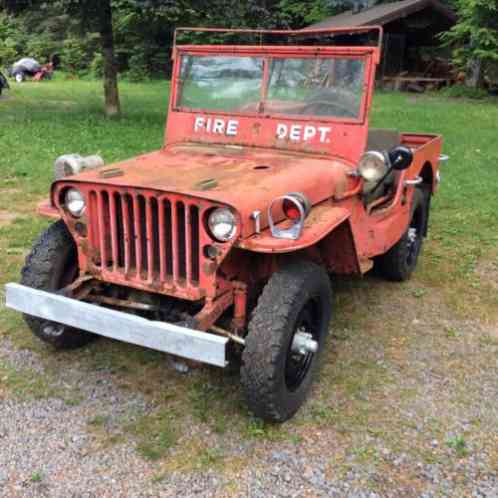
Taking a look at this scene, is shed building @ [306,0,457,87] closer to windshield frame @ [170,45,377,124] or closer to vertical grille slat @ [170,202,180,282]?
windshield frame @ [170,45,377,124]

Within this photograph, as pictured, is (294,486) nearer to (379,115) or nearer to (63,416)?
(63,416)

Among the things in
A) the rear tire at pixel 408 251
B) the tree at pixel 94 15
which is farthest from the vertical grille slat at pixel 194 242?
the tree at pixel 94 15

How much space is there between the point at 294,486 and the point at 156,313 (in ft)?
4.22

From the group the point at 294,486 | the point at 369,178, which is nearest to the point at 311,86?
the point at 369,178

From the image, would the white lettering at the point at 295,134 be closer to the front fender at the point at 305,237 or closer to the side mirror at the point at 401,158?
the side mirror at the point at 401,158

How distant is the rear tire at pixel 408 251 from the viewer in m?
5.12

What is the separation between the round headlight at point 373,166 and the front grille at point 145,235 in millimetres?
1311

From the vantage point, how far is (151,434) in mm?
3240

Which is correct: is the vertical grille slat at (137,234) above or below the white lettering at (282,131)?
below

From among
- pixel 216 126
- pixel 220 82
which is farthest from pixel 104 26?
pixel 216 126

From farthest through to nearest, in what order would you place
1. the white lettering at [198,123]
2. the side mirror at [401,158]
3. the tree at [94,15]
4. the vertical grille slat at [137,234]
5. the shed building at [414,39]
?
the shed building at [414,39] → the tree at [94,15] → the white lettering at [198,123] → the side mirror at [401,158] → the vertical grille slat at [137,234]

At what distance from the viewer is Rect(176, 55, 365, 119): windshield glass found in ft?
13.9

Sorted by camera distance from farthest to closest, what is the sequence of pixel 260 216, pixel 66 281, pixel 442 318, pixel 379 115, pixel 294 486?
pixel 379 115 < pixel 442 318 < pixel 66 281 < pixel 260 216 < pixel 294 486

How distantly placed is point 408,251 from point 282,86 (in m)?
2.03
